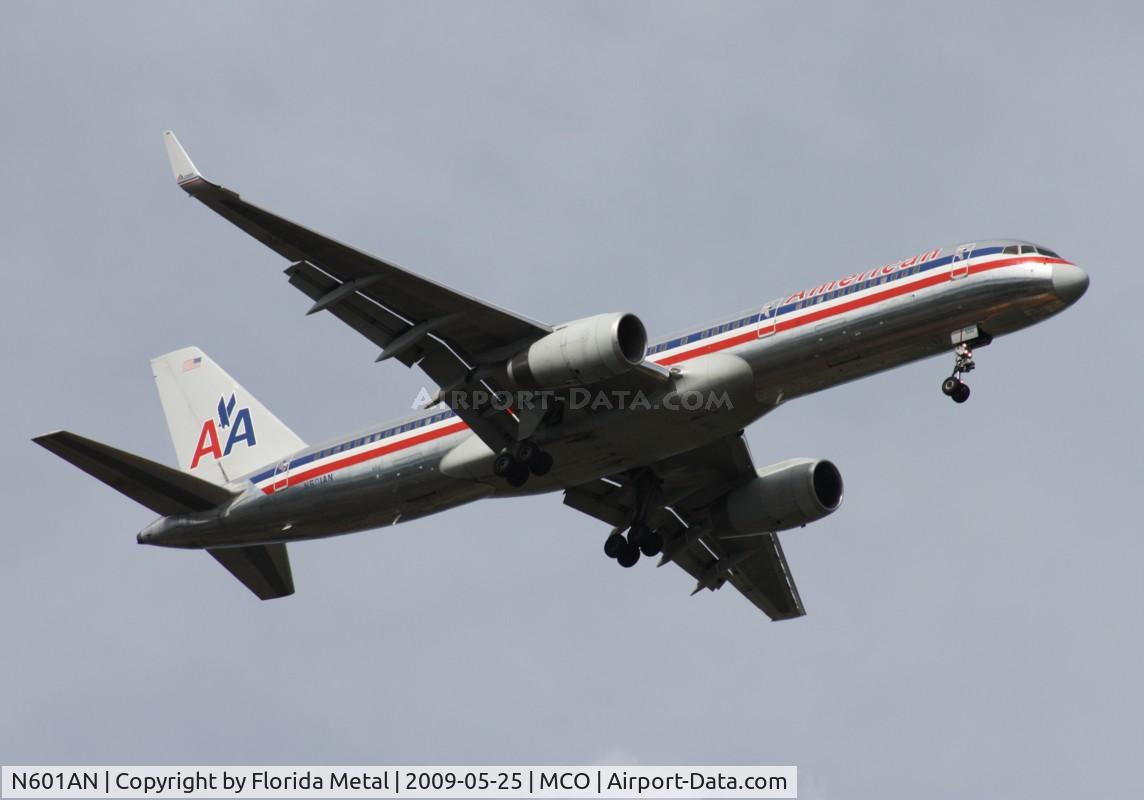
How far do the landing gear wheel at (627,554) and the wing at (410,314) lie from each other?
6918 millimetres

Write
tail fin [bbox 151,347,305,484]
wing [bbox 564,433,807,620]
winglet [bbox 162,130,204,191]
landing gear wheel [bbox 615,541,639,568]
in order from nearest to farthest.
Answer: winglet [bbox 162,130,204,191]
wing [bbox 564,433,807,620]
landing gear wheel [bbox 615,541,639,568]
tail fin [bbox 151,347,305,484]

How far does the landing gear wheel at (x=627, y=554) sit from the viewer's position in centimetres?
4609

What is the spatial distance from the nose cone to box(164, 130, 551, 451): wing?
37.4ft

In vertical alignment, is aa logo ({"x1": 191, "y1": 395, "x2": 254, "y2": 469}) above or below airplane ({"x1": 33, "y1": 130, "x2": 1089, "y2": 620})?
above

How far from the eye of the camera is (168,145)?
36.1 metres

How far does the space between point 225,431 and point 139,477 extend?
5.56m

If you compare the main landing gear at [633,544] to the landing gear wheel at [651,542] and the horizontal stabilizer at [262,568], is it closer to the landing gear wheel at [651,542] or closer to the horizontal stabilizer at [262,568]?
the landing gear wheel at [651,542]

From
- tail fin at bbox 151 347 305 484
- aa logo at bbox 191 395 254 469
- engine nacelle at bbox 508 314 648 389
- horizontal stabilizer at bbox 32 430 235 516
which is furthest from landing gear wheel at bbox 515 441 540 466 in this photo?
aa logo at bbox 191 395 254 469

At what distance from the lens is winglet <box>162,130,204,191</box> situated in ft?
116

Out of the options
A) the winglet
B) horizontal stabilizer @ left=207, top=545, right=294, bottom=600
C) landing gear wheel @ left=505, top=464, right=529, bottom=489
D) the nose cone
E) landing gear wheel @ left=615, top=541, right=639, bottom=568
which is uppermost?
the winglet

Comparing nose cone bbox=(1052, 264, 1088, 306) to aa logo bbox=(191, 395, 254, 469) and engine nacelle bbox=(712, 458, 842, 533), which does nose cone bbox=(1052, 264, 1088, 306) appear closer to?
engine nacelle bbox=(712, 458, 842, 533)

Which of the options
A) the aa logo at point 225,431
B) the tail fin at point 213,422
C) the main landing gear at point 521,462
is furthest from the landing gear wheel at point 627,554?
the aa logo at point 225,431

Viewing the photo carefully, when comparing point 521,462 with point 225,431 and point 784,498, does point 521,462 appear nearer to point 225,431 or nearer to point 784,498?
point 784,498

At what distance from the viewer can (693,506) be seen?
153ft
